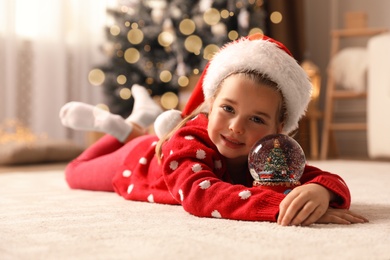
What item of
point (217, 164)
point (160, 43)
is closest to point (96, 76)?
point (160, 43)

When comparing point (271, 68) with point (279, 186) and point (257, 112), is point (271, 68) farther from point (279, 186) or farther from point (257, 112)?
point (279, 186)

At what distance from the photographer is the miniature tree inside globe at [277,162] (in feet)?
3.60

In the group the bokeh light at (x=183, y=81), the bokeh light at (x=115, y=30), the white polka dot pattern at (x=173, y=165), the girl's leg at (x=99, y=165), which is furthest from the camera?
the bokeh light at (x=115, y=30)

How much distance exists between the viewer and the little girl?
1.04 metres

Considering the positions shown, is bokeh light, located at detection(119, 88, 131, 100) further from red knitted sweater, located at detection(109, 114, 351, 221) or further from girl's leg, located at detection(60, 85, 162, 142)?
red knitted sweater, located at detection(109, 114, 351, 221)

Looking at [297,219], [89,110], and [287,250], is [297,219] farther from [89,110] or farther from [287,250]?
[89,110]

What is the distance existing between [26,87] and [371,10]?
248cm

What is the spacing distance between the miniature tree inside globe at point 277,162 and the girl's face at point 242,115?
59 mm

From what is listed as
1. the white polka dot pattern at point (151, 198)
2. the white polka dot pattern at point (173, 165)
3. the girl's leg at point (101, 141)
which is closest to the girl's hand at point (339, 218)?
the white polka dot pattern at point (173, 165)

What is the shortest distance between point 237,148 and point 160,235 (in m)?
0.32

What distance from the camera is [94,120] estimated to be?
178cm

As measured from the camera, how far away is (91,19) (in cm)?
381

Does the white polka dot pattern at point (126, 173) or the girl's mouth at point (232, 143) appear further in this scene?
the white polka dot pattern at point (126, 173)

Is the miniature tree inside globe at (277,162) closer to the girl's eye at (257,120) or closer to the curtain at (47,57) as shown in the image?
the girl's eye at (257,120)
